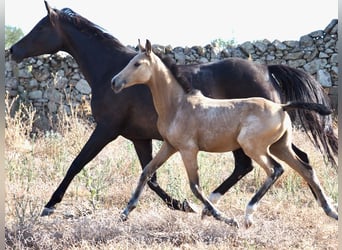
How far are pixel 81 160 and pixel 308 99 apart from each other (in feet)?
7.83

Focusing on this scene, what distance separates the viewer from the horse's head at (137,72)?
433 centimetres

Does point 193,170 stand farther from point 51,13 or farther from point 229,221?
point 51,13

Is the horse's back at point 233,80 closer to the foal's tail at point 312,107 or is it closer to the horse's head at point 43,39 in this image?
the foal's tail at point 312,107

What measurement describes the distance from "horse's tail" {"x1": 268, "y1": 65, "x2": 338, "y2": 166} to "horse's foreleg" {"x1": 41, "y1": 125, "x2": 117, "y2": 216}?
6.10 ft

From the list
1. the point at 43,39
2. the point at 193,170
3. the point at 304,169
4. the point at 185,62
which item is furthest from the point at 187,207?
the point at 185,62

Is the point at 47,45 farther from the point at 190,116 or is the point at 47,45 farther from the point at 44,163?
the point at 190,116

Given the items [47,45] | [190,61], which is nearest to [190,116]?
[47,45]

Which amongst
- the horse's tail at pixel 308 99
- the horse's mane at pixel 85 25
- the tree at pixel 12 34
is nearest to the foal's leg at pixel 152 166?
the horse's tail at pixel 308 99

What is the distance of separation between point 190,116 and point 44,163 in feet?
11.3

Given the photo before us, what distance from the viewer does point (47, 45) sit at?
6.29 metres

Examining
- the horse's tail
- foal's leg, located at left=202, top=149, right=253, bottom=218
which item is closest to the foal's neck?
foal's leg, located at left=202, top=149, right=253, bottom=218

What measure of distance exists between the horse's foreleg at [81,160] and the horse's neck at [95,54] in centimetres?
67

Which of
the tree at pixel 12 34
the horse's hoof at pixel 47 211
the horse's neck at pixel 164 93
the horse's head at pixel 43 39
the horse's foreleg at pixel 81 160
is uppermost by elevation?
the horse's head at pixel 43 39

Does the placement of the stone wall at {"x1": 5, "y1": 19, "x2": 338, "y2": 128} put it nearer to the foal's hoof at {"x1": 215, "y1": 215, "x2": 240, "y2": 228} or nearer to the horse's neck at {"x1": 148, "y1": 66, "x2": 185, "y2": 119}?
the horse's neck at {"x1": 148, "y1": 66, "x2": 185, "y2": 119}
